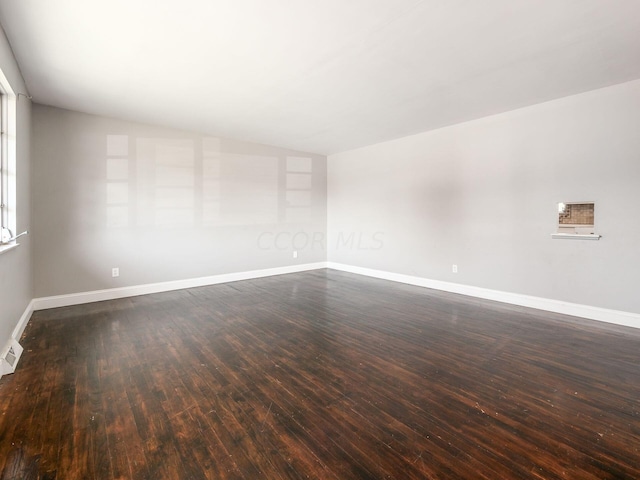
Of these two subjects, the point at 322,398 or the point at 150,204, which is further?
the point at 150,204

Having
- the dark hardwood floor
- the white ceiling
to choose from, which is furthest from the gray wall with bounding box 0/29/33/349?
the dark hardwood floor

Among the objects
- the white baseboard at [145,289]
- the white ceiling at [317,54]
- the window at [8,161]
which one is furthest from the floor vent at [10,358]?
the white ceiling at [317,54]

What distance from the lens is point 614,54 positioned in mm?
2602

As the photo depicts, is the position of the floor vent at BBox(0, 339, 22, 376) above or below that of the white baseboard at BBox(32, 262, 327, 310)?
below

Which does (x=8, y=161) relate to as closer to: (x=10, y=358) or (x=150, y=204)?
(x=10, y=358)

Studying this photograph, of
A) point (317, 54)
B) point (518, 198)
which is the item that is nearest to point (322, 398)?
point (317, 54)

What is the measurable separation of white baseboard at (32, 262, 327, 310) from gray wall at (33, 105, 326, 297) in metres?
0.08

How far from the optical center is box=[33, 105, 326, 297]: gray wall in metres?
3.88

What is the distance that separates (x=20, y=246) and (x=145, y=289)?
173 cm

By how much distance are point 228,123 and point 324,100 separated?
1680 mm

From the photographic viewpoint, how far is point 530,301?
3.91m

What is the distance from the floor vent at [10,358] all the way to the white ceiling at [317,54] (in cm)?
248

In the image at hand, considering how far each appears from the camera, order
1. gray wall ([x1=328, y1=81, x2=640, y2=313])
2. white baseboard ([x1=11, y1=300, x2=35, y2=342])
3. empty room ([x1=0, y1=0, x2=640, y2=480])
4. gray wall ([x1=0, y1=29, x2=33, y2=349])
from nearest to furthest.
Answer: empty room ([x1=0, y1=0, x2=640, y2=480]), gray wall ([x1=0, y1=29, x2=33, y2=349]), white baseboard ([x1=11, y1=300, x2=35, y2=342]), gray wall ([x1=328, y1=81, x2=640, y2=313])

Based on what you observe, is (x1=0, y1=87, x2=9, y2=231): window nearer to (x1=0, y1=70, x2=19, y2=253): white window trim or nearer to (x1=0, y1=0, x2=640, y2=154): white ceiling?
(x1=0, y1=70, x2=19, y2=253): white window trim
